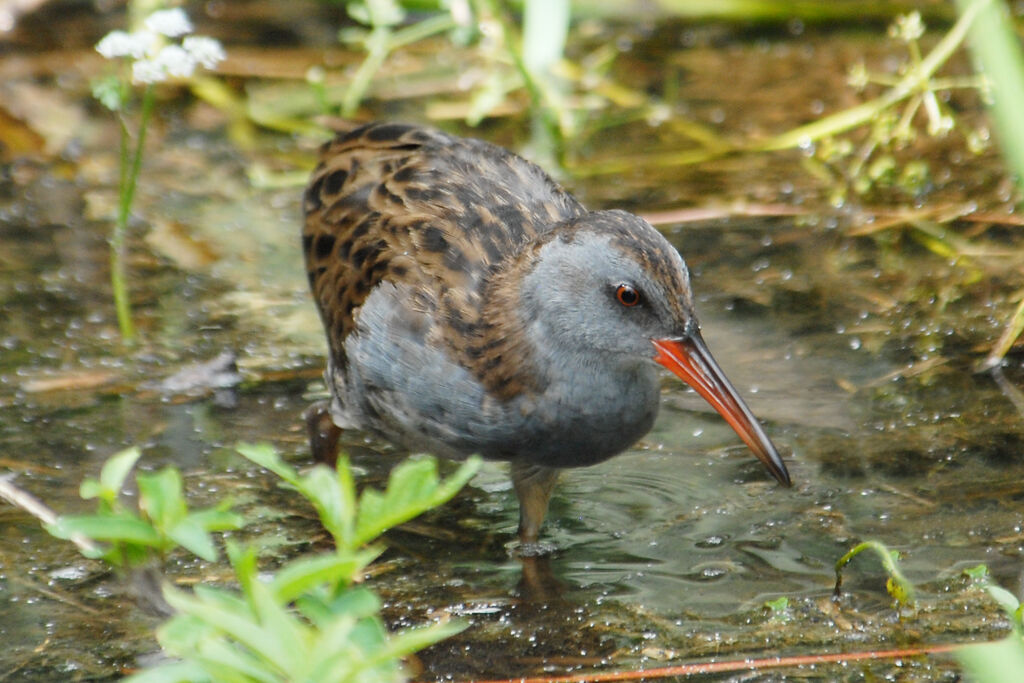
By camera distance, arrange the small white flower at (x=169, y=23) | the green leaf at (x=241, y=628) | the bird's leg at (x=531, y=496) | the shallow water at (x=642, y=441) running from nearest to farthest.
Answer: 1. the green leaf at (x=241, y=628)
2. the shallow water at (x=642, y=441)
3. the bird's leg at (x=531, y=496)
4. the small white flower at (x=169, y=23)

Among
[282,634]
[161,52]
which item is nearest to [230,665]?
[282,634]

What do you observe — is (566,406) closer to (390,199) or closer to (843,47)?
(390,199)

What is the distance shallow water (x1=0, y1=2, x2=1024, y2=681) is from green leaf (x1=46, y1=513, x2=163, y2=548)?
0.91 meters

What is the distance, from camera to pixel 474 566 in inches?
144

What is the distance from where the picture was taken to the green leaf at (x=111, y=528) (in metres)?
2.20

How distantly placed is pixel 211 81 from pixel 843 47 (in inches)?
139

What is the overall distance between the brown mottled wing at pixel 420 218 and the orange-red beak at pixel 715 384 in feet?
1.74

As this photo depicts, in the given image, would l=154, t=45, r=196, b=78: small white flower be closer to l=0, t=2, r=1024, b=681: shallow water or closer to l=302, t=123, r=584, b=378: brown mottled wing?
l=302, t=123, r=584, b=378: brown mottled wing

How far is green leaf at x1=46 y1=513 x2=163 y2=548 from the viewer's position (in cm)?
220

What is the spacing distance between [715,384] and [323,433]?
141 centimetres

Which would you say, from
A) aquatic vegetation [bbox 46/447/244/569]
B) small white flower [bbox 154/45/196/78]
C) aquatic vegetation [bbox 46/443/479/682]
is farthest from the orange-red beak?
small white flower [bbox 154/45/196/78]

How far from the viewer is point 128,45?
163 inches

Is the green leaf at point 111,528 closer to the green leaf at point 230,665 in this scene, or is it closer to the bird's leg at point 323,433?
the green leaf at point 230,665

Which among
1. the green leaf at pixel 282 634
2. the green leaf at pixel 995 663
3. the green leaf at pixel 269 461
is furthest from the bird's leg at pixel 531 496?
the green leaf at pixel 995 663
